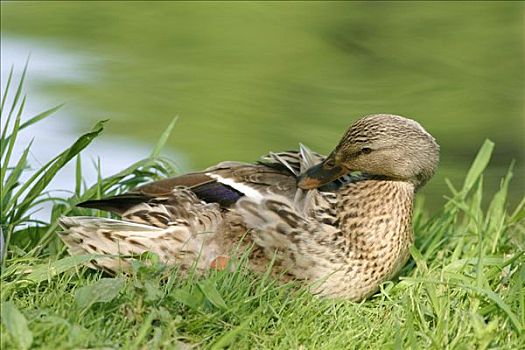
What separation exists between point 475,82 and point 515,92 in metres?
0.31

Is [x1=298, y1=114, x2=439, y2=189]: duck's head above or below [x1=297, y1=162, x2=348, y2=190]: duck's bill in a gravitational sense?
above

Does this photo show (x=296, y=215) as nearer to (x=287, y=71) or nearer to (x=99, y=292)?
(x=99, y=292)

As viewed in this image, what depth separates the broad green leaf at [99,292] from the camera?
163 inches

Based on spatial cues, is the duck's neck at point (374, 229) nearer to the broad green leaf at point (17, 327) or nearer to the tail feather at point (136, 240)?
the tail feather at point (136, 240)

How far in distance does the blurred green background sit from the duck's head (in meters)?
2.21

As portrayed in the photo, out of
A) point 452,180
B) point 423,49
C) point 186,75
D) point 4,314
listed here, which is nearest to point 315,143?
point 452,180

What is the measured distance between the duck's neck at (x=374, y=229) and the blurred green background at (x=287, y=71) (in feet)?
7.22

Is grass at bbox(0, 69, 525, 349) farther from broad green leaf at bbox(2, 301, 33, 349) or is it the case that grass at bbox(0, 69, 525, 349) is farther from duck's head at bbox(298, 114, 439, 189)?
duck's head at bbox(298, 114, 439, 189)

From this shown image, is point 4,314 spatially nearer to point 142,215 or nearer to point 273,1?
point 142,215

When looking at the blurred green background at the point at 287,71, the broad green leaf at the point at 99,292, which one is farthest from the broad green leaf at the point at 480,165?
the broad green leaf at the point at 99,292

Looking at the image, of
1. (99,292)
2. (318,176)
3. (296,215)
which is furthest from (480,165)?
(99,292)

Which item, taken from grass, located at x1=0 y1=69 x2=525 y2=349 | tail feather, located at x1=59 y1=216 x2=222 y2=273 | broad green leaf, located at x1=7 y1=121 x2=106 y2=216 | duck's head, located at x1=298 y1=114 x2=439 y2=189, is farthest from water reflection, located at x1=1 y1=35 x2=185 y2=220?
duck's head, located at x1=298 y1=114 x2=439 y2=189

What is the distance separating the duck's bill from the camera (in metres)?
5.24

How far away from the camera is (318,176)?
5.25 metres
